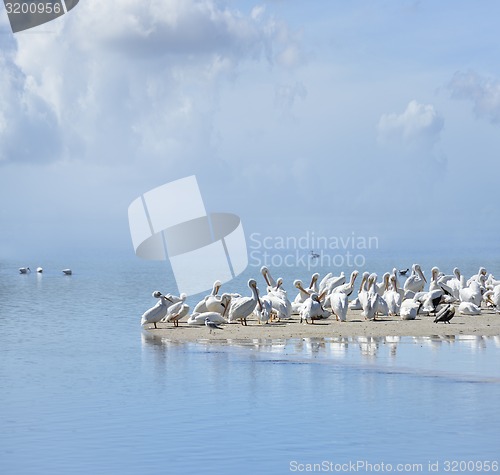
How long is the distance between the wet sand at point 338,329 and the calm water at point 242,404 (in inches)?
28.2

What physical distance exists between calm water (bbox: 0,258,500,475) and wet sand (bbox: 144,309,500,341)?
72 cm

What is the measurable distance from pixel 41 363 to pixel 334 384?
5965 millimetres

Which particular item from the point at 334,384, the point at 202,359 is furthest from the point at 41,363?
the point at 334,384

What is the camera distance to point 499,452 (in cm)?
1117

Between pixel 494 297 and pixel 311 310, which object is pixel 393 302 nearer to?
pixel 311 310

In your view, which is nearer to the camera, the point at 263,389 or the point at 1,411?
the point at 1,411

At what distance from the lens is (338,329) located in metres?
21.1

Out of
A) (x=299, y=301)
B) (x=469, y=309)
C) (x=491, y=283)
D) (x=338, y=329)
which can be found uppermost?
(x=491, y=283)

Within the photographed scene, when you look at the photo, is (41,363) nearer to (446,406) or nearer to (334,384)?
(334,384)

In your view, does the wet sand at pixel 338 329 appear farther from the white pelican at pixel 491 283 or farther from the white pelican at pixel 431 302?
the white pelican at pixel 491 283

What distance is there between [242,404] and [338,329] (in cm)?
736

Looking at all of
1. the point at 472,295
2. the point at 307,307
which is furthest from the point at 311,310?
the point at 472,295

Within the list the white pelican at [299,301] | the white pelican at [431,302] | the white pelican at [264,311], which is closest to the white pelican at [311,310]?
the white pelican at [264,311]

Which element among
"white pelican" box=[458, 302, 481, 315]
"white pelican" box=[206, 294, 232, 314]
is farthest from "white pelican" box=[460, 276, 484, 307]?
"white pelican" box=[206, 294, 232, 314]
